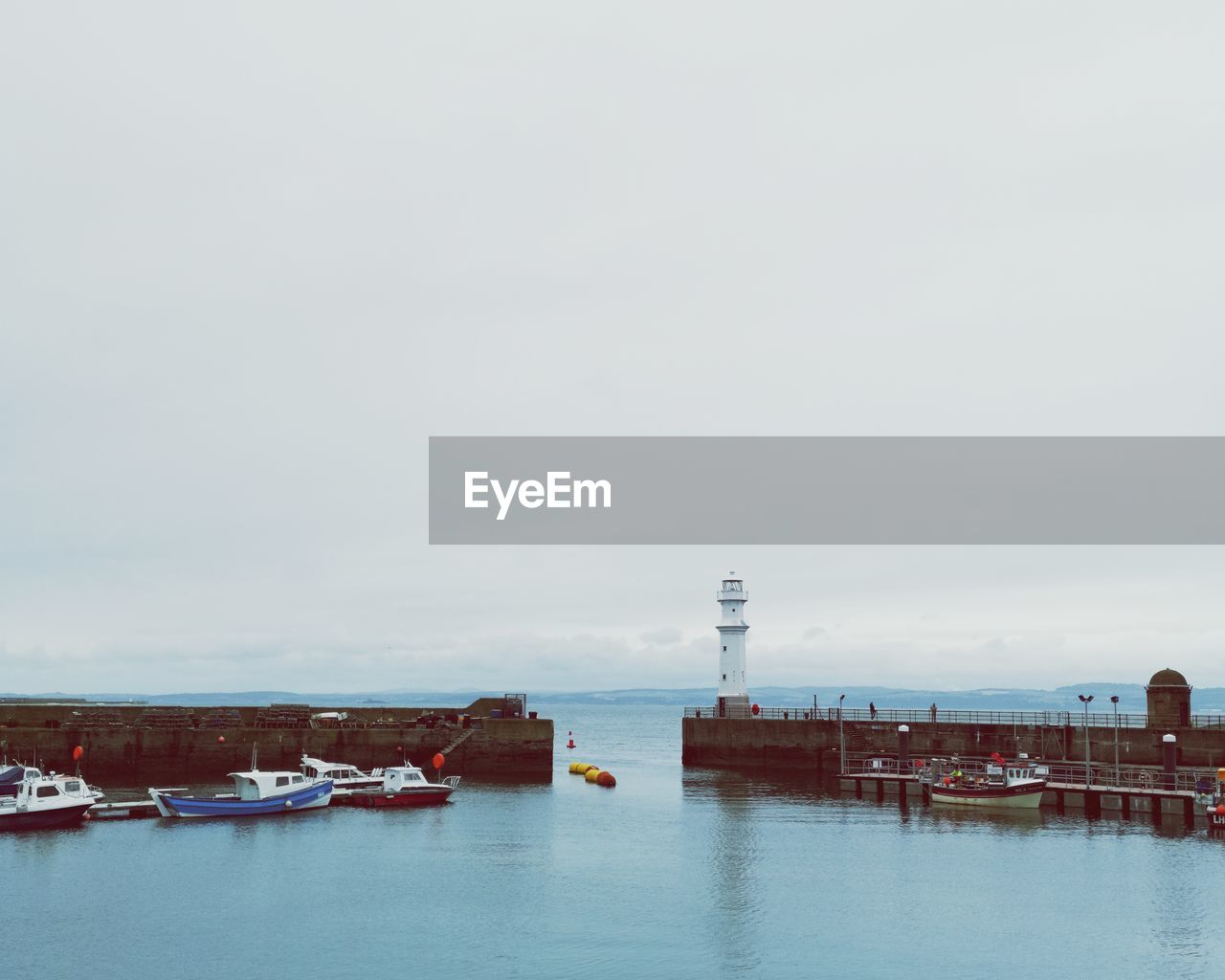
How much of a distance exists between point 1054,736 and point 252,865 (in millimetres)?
56722

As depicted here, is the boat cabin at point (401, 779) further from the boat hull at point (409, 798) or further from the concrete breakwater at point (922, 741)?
the concrete breakwater at point (922, 741)

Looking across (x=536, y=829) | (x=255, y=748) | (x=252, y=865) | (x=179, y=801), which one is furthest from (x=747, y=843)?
(x=255, y=748)

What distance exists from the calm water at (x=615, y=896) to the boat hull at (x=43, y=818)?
4.12ft

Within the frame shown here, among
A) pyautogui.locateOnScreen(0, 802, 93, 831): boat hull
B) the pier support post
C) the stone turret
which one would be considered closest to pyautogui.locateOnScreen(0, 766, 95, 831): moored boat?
pyautogui.locateOnScreen(0, 802, 93, 831): boat hull

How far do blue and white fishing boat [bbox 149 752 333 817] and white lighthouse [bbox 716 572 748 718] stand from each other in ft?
127

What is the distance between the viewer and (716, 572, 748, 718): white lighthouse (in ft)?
329

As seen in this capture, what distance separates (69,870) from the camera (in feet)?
171

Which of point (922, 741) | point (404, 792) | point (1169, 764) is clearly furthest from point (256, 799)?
point (1169, 764)

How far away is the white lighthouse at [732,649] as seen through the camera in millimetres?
100250

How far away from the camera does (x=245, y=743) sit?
3339 inches

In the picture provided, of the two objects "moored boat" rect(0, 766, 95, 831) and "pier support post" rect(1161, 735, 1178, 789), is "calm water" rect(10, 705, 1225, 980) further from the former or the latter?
"pier support post" rect(1161, 735, 1178, 789)

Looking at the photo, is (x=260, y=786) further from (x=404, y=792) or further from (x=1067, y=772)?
(x=1067, y=772)

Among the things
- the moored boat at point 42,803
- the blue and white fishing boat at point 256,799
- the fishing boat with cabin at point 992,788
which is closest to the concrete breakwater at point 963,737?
the fishing boat with cabin at point 992,788

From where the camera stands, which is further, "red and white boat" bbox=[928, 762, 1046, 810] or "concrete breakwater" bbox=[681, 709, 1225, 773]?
"concrete breakwater" bbox=[681, 709, 1225, 773]
